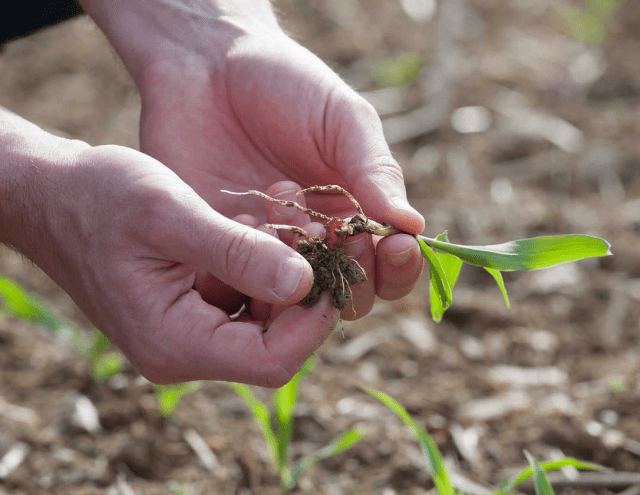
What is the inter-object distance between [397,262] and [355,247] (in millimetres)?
101

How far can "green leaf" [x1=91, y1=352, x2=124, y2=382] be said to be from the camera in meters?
1.85

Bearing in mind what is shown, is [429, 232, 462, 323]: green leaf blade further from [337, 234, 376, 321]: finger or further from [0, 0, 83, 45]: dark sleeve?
[0, 0, 83, 45]: dark sleeve

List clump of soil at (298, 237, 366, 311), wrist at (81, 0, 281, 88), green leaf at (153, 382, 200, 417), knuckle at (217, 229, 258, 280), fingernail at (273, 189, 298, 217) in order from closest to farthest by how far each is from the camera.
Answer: knuckle at (217, 229, 258, 280), clump of soil at (298, 237, 366, 311), fingernail at (273, 189, 298, 217), green leaf at (153, 382, 200, 417), wrist at (81, 0, 281, 88)

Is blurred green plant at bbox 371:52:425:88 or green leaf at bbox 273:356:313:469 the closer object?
green leaf at bbox 273:356:313:469

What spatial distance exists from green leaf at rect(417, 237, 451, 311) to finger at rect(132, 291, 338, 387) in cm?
25

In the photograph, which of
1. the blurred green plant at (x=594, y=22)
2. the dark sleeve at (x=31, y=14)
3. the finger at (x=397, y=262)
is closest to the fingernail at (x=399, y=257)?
the finger at (x=397, y=262)

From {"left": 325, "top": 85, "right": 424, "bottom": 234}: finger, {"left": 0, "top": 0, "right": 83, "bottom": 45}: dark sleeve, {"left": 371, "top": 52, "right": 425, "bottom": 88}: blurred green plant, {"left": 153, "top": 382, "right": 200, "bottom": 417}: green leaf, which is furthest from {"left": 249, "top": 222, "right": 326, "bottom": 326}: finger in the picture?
{"left": 371, "top": 52, "right": 425, "bottom": 88}: blurred green plant

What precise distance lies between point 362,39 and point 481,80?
0.87 meters

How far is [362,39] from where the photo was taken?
4000 millimetres

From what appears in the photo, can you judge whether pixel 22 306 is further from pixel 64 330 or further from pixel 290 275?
pixel 290 275

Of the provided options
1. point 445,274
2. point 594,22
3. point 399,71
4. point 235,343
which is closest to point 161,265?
point 235,343

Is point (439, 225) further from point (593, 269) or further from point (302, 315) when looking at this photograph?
point (302, 315)

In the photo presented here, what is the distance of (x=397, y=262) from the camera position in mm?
1331

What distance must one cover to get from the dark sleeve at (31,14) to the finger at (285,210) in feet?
3.89
